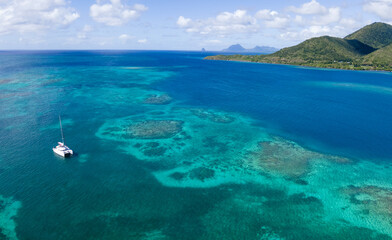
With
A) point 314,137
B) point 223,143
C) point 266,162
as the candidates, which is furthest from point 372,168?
point 223,143

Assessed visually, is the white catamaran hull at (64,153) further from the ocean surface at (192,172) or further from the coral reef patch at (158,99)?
the coral reef patch at (158,99)

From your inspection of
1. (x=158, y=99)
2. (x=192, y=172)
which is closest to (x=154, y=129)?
(x=192, y=172)

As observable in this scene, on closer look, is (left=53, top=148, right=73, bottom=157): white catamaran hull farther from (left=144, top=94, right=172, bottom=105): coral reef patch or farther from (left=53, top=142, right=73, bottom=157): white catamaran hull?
(left=144, top=94, right=172, bottom=105): coral reef patch

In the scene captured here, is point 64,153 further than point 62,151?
No

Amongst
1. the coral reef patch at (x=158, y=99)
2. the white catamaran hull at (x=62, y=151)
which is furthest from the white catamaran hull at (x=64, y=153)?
the coral reef patch at (x=158, y=99)

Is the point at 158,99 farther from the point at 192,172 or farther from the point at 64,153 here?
the point at 192,172

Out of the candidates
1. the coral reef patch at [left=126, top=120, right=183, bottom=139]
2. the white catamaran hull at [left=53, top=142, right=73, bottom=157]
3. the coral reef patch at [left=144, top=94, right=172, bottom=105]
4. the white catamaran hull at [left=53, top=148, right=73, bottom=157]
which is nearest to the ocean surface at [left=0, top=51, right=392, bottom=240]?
the coral reef patch at [left=126, top=120, right=183, bottom=139]

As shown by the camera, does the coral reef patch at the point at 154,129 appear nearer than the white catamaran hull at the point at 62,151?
No

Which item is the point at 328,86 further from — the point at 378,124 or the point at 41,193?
the point at 41,193

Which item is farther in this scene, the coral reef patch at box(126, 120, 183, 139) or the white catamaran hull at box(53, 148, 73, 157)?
the coral reef patch at box(126, 120, 183, 139)
